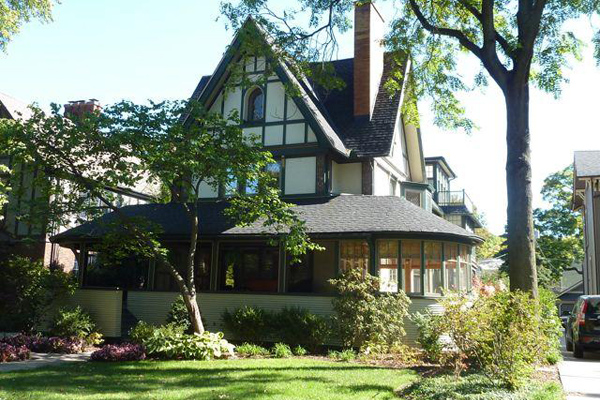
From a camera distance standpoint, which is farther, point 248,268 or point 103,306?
point 248,268

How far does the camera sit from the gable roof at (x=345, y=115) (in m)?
21.0

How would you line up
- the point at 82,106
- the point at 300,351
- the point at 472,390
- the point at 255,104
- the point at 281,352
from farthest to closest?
the point at 82,106 < the point at 255,104 < the point at 300,351 < the point at 281,352 < the point at 472,390

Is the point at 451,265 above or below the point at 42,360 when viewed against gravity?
above

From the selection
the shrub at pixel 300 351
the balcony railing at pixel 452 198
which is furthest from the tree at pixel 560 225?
the shrub at pixel 300 351

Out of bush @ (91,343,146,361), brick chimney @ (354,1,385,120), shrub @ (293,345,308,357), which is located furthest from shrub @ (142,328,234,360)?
brick chimney @ (354,1,385,120)

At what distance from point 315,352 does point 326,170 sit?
7.01 meters

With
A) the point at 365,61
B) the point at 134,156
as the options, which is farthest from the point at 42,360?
the point at 365,61

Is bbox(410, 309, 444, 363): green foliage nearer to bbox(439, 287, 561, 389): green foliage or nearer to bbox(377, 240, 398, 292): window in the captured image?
bbox(439, 287, 561, 389): green foliage

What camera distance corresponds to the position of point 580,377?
12164mm

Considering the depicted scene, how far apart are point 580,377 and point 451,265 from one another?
23.9 ft

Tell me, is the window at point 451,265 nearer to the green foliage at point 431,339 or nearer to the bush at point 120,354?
the green foliage at point 431,339

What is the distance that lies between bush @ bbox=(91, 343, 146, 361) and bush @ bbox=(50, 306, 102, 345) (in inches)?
128

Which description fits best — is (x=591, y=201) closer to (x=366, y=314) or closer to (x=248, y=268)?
(x=248, y=268)

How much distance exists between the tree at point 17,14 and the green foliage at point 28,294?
8.29 meters
